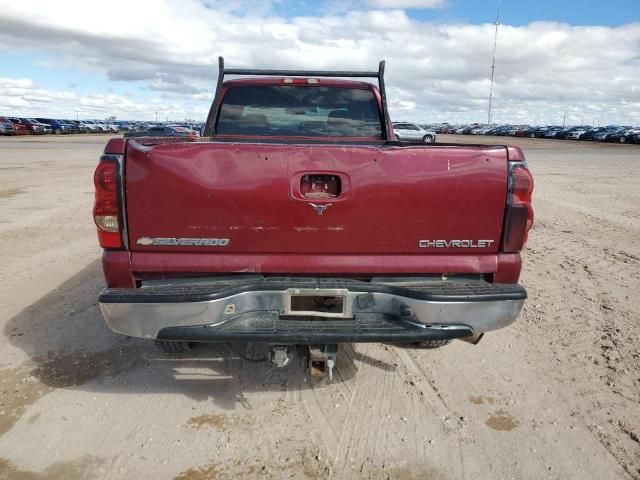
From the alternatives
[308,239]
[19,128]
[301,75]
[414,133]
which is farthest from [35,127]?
[308,239]

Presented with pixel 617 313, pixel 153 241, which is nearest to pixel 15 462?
pixel 153 241

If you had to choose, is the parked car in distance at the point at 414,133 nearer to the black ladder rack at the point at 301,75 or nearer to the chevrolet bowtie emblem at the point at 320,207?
the black ladder rack at the point at 301,75

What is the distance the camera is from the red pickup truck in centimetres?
268

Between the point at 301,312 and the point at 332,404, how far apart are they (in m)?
0.88

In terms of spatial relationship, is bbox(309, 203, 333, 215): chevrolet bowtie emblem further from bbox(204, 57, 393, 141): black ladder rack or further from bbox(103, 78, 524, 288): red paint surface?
bbox(204, 57, 393, 141): black ladder rack

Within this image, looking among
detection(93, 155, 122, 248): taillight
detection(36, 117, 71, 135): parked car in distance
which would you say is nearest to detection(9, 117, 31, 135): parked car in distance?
detection(36, 117, 71, 135): parked car in distance

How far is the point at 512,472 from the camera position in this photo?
2.67 meters

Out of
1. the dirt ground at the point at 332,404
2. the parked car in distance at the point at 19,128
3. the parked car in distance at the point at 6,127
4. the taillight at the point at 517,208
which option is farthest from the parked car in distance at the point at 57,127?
the taillight at the point at 517,208

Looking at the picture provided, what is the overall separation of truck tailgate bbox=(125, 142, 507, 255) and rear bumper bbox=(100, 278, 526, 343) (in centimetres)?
A: 23

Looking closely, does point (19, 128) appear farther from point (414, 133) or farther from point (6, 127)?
point (414, 133)

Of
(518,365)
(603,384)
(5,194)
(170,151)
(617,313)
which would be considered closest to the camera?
(170,151)

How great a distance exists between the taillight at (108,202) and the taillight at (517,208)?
2146mm

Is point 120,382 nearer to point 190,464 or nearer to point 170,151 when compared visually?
point 190,464

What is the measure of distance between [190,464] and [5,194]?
11.0 metres
